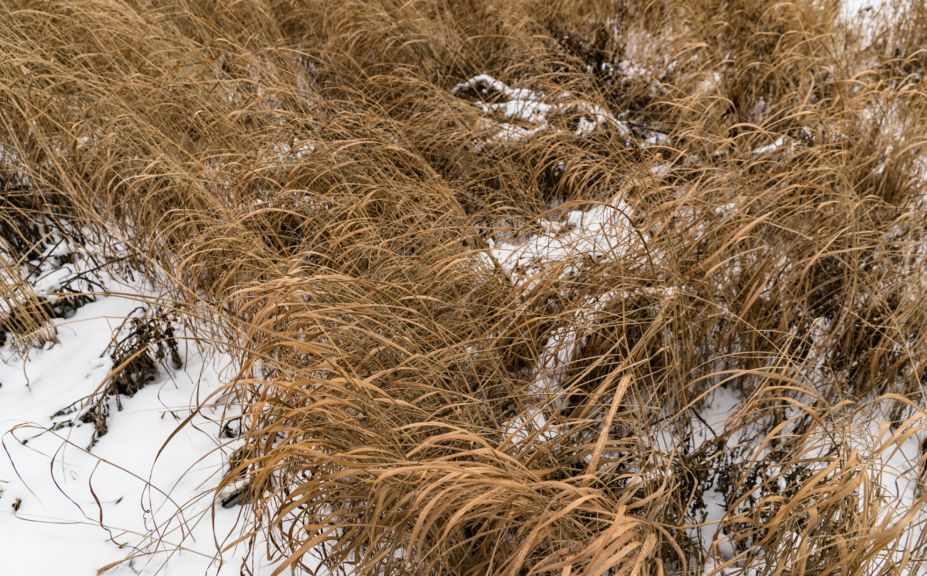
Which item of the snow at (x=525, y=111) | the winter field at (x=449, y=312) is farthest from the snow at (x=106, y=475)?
the snow at (x=525, y=111)

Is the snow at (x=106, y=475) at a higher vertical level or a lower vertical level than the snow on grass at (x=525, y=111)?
lower

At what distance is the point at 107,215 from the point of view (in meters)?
2.33

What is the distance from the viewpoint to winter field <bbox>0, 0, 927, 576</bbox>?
1.32 metres

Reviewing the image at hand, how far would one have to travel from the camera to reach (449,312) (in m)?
1.81

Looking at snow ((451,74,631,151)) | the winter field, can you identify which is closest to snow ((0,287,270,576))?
the winter field

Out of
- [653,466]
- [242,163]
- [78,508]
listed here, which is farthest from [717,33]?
[78,508]

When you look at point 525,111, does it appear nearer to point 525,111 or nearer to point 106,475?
point 525,111

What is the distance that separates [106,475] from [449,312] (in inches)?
39.1

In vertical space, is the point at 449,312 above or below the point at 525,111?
below

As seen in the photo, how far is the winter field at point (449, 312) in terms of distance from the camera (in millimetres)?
1317

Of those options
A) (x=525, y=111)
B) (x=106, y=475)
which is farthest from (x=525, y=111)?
(x=106, y=475)

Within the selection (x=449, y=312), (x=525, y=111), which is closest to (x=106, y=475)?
(x=449, y=312)

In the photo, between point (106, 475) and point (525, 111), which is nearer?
point (106, 475)

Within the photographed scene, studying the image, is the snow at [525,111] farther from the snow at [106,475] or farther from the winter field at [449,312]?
the snow at [106,475]
